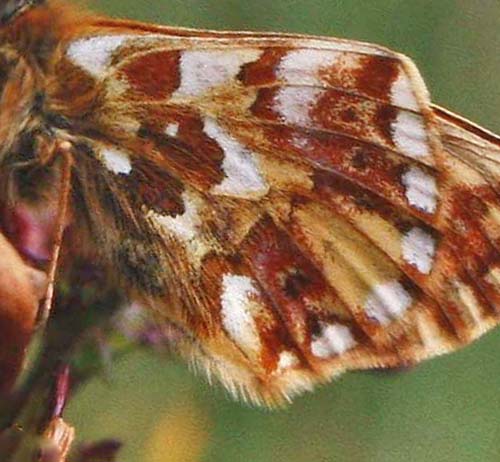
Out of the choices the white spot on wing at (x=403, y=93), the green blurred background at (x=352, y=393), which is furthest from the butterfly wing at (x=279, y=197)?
the green blurred background at (x=352, y=393)

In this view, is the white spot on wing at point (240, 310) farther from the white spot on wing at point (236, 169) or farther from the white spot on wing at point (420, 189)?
the white spot on wing at point (420, 189)

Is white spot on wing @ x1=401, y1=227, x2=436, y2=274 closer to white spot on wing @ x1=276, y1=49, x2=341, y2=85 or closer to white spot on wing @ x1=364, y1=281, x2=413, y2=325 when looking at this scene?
white spot on wing @ x1=364, y1=281, x2=413, y2=325

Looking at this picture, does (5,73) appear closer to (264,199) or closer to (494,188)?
(264,199)

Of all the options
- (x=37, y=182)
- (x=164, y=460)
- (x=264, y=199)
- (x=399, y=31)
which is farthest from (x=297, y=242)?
(x=399, y=31)

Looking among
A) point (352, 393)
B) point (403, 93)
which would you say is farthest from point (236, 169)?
point (352, 393)

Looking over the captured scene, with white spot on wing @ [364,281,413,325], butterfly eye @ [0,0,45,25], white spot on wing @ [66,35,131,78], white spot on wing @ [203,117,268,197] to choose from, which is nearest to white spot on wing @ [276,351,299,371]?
white spot on wing @ [364,281,413,325]
